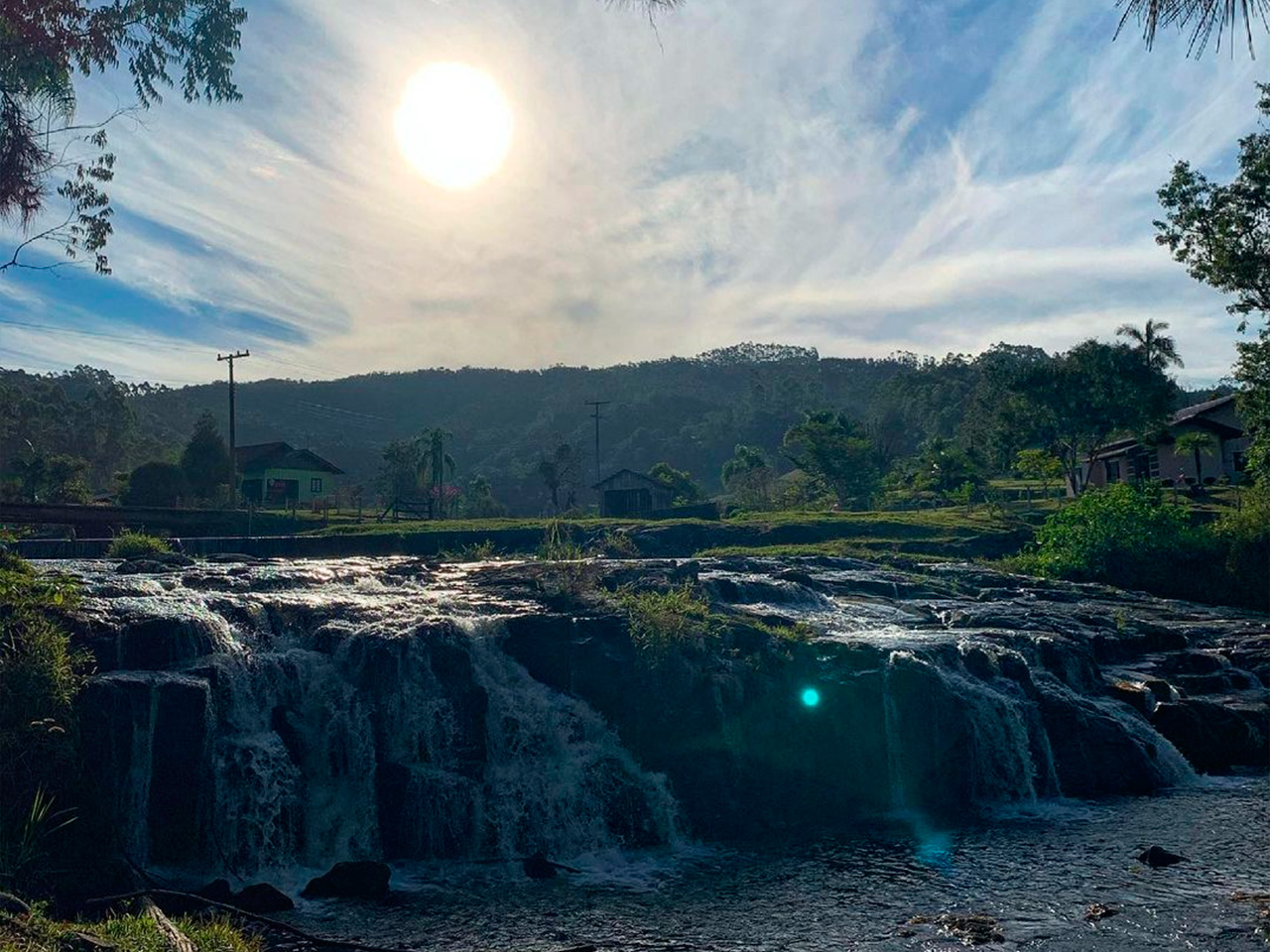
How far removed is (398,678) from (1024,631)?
1746 cm

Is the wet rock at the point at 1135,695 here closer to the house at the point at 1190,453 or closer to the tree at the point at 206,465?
the house at the point at 1190,453

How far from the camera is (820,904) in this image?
1478cm

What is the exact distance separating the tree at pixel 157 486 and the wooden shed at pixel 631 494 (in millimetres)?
30082

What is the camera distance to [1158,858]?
16047mm

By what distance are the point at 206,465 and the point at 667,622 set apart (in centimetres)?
4849

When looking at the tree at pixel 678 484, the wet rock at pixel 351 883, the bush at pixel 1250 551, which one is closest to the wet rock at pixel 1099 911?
the wet rock at pixel 351 883

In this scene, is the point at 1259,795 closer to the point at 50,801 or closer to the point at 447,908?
the point at 447,908

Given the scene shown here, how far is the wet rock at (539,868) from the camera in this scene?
16781 mm

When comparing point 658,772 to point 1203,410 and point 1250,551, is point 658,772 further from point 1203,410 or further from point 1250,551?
point 1203,410

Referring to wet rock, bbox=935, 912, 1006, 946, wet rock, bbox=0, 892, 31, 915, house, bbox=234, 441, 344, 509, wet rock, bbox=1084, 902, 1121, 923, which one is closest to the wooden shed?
house, bbox=234, 441, 344, 509

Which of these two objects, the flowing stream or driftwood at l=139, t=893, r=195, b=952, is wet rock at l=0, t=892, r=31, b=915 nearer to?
driftwood at l=139, t=893, r=195, b=952

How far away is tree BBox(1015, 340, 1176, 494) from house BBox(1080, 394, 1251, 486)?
93.0 inches

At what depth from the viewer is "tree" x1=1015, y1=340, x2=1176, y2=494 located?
6231 cm

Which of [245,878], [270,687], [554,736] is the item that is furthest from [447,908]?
[270,687]
